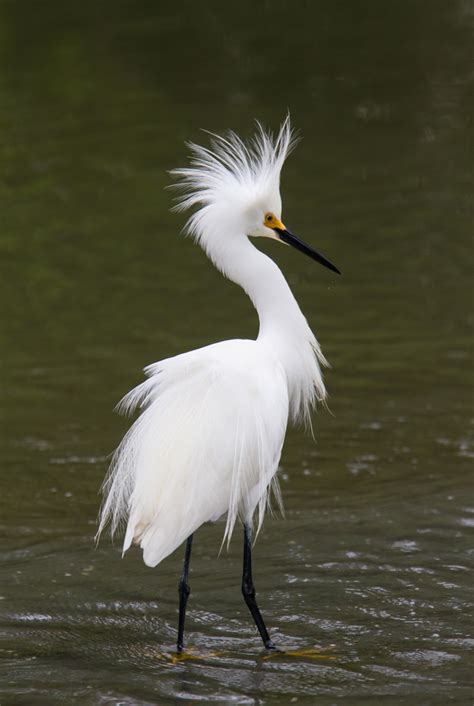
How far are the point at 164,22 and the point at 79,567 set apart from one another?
1186cm

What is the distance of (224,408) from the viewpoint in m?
4.47

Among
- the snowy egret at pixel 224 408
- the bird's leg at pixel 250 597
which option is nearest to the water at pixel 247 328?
the bird's leg at pixel 250 597

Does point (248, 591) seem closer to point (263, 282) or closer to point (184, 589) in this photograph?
point (184, 589)

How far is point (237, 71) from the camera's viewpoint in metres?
14.7

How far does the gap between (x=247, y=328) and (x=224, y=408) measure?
13.1 feet

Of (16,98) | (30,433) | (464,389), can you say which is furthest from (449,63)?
(30,433)

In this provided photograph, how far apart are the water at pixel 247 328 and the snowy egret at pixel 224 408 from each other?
0.44 m

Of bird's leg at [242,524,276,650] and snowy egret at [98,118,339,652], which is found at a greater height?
snowy egret at [98,118,339,652]

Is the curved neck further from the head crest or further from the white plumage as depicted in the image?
the head crest

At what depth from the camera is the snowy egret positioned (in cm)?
440

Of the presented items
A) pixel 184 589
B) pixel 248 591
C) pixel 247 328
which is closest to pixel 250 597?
pixel 248 591

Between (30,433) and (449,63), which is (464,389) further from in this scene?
(449,63)

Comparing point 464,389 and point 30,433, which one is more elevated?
point 464,389

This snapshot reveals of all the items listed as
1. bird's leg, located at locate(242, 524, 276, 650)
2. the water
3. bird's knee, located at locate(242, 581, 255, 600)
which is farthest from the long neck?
the water
